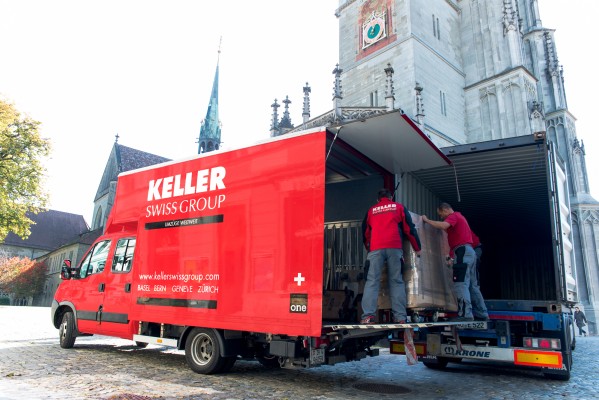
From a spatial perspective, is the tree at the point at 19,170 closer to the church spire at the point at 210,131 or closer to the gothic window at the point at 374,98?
the gothic window at the point at 374,98

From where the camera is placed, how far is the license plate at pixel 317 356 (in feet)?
16.3

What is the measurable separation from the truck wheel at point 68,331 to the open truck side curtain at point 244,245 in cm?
49

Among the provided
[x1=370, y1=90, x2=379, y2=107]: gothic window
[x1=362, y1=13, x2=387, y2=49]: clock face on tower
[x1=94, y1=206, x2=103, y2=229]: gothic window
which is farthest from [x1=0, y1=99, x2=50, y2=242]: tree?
[x1=94, y1=206, x2=103, y2=229]: gothic window

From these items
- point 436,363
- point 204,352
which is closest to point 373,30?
point 436,363

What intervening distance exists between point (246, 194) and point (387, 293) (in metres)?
2.25

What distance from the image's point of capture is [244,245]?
18.5 ft

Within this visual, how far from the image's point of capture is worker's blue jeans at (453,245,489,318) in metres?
5.80

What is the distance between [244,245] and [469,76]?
31354mm

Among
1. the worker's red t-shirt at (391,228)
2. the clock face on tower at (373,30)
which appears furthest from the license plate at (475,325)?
the clock face on tower at (373,30)

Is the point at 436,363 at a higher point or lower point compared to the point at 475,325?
lower

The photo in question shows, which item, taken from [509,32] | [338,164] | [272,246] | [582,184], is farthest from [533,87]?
[272,246]

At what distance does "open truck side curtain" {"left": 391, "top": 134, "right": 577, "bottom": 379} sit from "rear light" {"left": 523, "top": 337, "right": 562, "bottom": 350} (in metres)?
0.01

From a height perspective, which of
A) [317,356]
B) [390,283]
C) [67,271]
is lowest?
[317,356]

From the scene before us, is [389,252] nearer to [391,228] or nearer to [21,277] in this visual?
[391,228]
